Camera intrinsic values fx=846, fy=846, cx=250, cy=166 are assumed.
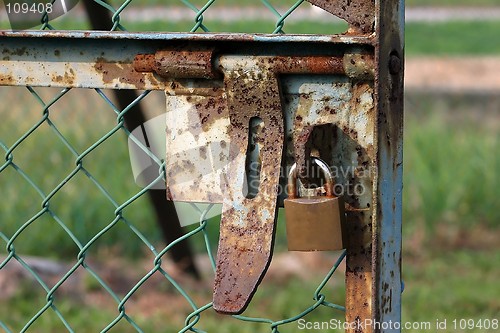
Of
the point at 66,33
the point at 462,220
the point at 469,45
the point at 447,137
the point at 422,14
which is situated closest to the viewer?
the point at 66,33

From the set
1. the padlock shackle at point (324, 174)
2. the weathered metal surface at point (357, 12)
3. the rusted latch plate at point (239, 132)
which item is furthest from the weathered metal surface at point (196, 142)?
the weathered metal surface at point (357, 12)

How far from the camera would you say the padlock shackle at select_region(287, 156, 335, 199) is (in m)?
1.21

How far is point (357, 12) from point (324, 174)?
234 millimetres

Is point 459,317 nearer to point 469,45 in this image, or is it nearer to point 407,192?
point 407,192

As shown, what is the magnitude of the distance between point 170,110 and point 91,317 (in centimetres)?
210

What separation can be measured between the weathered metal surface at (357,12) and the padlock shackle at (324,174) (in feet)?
0.63

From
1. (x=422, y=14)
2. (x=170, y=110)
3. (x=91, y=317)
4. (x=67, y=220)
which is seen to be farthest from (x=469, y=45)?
(x=170, y=110)

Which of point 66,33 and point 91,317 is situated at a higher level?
point 66,33

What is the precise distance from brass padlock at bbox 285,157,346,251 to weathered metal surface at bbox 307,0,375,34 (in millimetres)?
196

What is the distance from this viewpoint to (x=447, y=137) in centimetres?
514

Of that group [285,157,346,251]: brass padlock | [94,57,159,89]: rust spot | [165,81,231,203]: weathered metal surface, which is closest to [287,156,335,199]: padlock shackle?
[285,157,346,251]: brass padlock

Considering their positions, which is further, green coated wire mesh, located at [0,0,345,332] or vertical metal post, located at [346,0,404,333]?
green coated wire mesh, located at [0,0,345,332]

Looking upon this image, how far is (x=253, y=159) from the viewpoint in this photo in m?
1.29

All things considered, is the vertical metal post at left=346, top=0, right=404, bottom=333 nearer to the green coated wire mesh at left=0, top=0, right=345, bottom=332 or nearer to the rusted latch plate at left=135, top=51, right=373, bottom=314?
the rusted latch plate at left=135, top=51, right=373, bottom=314
